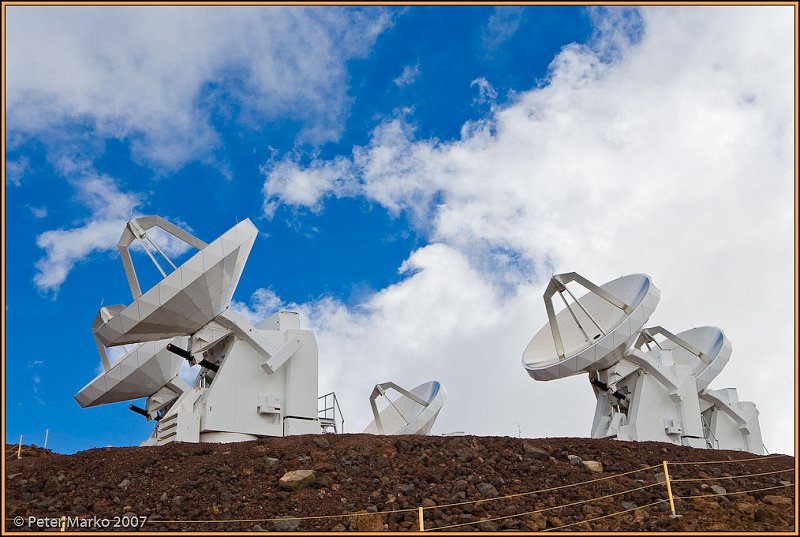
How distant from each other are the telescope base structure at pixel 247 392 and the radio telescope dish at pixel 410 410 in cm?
667

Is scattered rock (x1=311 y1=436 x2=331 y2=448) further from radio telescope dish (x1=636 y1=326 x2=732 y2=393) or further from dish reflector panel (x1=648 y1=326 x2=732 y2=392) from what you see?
dish reflector panel (x1=648 y1=326 x2=732 y2=392)

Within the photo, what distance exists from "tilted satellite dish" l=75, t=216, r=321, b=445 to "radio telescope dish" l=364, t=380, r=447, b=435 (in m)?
6.96

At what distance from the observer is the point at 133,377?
41031 mm

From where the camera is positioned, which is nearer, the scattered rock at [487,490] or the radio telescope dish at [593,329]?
the scattered rock at [487,490]

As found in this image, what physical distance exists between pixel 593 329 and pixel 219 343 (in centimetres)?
1662

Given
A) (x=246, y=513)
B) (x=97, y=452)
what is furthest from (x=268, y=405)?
(x=246, y=513)

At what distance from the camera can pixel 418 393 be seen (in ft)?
145

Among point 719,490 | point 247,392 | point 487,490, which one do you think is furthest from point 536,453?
point 247,392

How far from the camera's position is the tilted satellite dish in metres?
29.2

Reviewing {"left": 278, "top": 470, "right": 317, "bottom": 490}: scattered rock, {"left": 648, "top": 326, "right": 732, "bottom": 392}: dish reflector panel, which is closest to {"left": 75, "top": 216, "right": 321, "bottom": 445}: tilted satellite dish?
{"left": 278, "top": 470, "right": 317, "bottom": 490}: scattered rock

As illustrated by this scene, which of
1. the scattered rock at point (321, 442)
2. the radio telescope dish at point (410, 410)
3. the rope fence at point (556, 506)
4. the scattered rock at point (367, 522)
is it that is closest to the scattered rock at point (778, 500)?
the rope fence at point (556, 506)

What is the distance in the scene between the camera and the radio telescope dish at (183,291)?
28.9m

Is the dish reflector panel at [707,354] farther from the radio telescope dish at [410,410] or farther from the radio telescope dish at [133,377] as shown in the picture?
the radio telescope dish at [133,377]

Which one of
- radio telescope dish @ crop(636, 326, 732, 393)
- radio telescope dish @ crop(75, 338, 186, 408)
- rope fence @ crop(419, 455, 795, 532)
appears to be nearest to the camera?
rope fence @ crop(419, 455, 795, 532)
